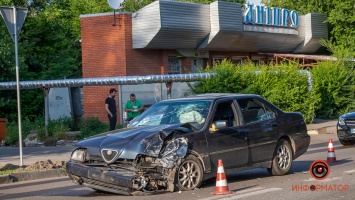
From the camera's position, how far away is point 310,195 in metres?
9.87

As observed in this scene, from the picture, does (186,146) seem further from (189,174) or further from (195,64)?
(195,64)

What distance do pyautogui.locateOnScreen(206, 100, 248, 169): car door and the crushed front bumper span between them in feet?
5.15

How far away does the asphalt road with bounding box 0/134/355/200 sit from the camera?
9852 mm

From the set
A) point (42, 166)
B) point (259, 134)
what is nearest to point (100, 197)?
point (259, 134)

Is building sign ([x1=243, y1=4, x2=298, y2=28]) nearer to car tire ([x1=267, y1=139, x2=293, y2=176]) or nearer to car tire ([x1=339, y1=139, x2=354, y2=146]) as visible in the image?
car tire ([x1=339, y1=139, x2=354, y2=146])

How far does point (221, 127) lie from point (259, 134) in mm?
1173

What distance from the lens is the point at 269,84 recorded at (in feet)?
84.9

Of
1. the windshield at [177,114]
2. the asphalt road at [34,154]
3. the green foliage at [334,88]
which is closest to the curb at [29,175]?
the asphalt road at [34,154]

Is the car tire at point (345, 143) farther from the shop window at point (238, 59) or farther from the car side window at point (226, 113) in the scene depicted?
the shop window at point (238, 59)

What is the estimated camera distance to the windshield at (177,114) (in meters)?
11.0

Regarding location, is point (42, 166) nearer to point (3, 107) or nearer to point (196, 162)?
point (196, 162)

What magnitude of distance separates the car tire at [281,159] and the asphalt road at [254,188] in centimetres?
13

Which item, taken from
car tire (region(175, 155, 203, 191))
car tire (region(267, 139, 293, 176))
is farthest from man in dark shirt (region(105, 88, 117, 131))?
car tire (region(175, 155, 203, 191))

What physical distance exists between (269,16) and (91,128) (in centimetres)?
1541
